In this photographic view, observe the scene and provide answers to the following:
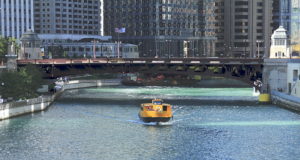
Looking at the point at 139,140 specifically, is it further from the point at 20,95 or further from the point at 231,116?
the point at 20,95

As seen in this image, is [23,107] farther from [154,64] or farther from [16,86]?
[154,64]

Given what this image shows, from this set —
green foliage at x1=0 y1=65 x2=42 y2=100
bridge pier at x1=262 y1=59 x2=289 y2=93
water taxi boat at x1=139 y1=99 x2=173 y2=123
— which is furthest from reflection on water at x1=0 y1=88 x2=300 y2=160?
bridge pier at x1=262 y1=59 x2=289 y2=93

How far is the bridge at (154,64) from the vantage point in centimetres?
16412

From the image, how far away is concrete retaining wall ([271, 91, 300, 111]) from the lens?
133 metres

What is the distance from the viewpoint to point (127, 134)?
4195 inches

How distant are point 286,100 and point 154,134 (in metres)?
42.3

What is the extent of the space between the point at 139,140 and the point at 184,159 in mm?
15343

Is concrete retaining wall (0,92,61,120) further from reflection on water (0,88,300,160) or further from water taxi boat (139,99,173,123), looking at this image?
water taxi boat (139,99,173,123)

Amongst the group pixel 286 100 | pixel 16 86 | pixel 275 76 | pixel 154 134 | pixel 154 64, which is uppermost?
pixel 154 64

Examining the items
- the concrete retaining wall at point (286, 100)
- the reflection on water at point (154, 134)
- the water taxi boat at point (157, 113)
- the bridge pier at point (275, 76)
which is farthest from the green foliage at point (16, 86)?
the bridge pier at point (275, 76)

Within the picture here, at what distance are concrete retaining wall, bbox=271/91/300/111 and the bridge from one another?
13090 mm

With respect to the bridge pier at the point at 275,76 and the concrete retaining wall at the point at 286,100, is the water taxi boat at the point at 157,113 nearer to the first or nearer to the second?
the concrete retaining wall at the point at 286,100

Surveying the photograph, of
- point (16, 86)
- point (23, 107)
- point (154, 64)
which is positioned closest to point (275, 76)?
point (154, 64)

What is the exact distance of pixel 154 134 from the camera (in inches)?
4213
